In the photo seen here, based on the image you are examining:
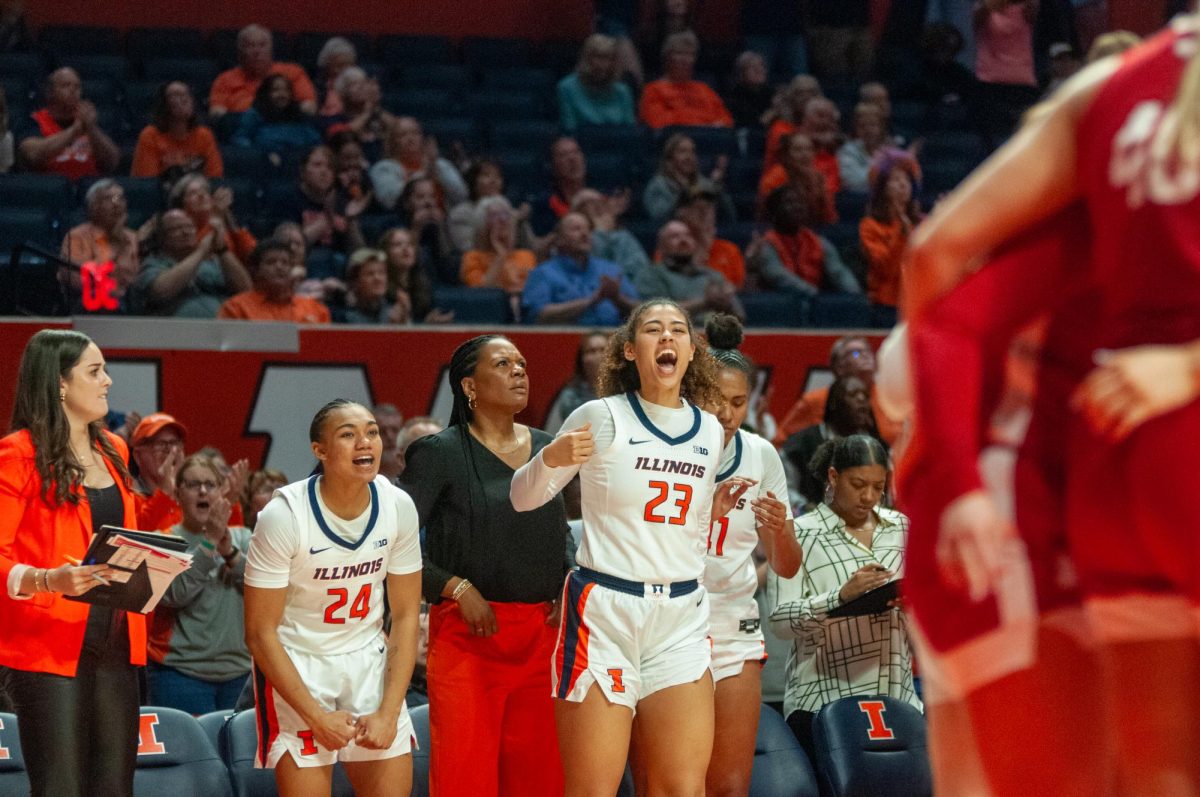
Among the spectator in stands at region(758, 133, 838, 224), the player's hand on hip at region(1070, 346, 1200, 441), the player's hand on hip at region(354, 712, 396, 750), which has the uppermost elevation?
the spectator in stands at region(758, 133, 838, 224)

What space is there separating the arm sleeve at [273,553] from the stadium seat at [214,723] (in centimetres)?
145

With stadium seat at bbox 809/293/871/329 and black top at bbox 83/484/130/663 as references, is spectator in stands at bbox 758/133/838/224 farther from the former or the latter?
black top at bbox 83/484/130/663

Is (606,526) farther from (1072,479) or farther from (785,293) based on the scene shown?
(785,293)

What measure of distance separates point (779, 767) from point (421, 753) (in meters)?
1.45

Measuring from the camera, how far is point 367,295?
360 inches

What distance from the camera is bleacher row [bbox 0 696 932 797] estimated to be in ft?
20.2

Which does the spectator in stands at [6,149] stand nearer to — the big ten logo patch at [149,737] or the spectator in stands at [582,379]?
the spectator in stands at [582,379]

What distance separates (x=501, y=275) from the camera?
10.0 m

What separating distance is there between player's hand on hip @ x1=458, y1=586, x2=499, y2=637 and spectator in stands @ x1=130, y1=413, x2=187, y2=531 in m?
2.32

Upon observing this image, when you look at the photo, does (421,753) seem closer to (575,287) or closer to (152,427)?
(152,427)

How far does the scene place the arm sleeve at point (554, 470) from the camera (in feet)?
16.7

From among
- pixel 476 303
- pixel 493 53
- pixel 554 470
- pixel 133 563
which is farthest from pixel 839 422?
pixel 493 53

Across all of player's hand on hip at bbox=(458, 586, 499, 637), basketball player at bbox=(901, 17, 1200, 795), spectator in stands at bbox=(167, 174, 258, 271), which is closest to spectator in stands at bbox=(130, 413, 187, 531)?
spectator in stands at bbox=(167, 174, 258, 271)

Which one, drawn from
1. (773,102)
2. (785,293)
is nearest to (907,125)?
(773,102)
